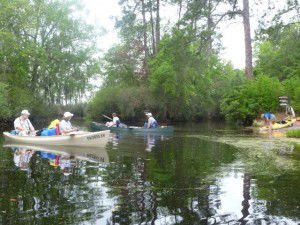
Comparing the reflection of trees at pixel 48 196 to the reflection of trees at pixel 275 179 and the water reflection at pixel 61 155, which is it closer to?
the water reflection at pixel 61 155

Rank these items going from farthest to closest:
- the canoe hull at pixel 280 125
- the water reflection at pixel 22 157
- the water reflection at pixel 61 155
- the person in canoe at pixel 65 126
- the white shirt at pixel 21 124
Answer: the canoe hull at pixel 280 125 < the white shirt at pixel 21 124 < the person in canoe at pixel 65 126 < the water reflection at pixel 61 155 < the water reflection at pixel 22 157

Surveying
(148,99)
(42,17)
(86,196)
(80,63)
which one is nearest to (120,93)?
(148,99)

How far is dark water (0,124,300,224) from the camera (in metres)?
5.70

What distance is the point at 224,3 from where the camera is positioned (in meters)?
22.2

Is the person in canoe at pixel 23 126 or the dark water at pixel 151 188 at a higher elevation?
the person in canoe at pixel 23 126

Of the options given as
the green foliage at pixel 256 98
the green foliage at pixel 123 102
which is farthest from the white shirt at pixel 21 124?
the green foliage at pixel 123 102

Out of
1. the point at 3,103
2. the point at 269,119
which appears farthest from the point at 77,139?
the point at 269,119

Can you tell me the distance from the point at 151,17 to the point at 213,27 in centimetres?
1670

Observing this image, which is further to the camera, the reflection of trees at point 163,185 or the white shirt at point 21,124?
the white shirt at point 21,124

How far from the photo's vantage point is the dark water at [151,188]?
5.70 meters

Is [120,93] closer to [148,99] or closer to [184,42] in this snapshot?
[148,99]

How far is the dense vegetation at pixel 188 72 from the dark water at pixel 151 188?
24.3 feet

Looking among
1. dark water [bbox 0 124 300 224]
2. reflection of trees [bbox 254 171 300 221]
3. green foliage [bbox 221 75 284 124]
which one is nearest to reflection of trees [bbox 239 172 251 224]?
dark water [bbox 0 124 300 224]

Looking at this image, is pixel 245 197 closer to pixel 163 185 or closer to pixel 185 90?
pixel 163 185
